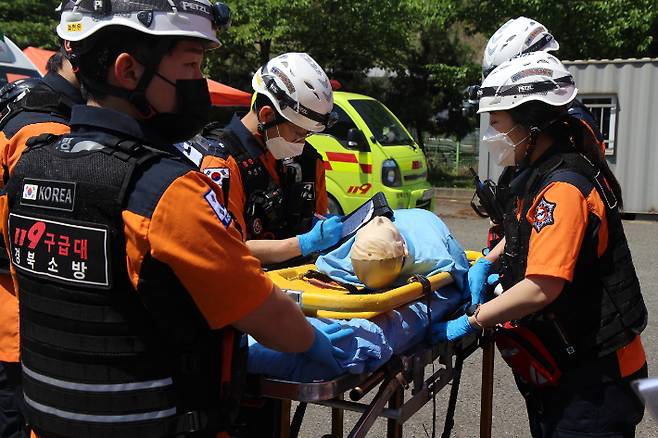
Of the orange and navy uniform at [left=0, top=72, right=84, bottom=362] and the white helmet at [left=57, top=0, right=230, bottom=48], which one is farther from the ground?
the white helmet at [left=57, top=0, right=230, bottom=48]

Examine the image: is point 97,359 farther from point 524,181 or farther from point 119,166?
point 524,181

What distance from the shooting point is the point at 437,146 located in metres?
17.7

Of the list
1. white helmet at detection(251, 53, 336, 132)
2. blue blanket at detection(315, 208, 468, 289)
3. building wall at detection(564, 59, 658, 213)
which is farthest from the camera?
A: building wall at detection(564, 59, 658, 213)

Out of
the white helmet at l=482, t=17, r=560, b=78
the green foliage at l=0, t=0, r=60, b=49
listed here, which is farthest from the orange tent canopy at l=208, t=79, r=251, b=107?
the white helmet at l=482, t=17, r=560, b=78

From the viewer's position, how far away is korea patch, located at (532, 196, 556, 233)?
231 centimetres

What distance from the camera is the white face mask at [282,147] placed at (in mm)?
3146

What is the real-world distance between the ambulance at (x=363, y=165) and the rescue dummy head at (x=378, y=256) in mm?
6915

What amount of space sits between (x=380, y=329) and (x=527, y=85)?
986mm

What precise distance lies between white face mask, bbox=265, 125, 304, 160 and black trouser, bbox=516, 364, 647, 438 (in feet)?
4.82

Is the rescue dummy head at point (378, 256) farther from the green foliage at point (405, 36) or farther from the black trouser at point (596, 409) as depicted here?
the green foliage at point (405, 36)

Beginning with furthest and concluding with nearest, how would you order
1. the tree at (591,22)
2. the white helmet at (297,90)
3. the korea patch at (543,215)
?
the tree at (591,22) < the white helmet at (297,90) < the korea patch at (543,215)

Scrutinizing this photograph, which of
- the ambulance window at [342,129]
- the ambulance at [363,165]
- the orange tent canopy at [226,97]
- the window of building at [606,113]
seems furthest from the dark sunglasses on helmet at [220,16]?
the window of building at [606,113]

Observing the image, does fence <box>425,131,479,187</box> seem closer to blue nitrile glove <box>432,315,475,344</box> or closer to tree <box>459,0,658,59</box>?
tree <box>459,0,658,59</box>

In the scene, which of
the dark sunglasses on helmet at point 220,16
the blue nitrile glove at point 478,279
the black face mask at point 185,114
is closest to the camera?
the black face mask at point 185,114
